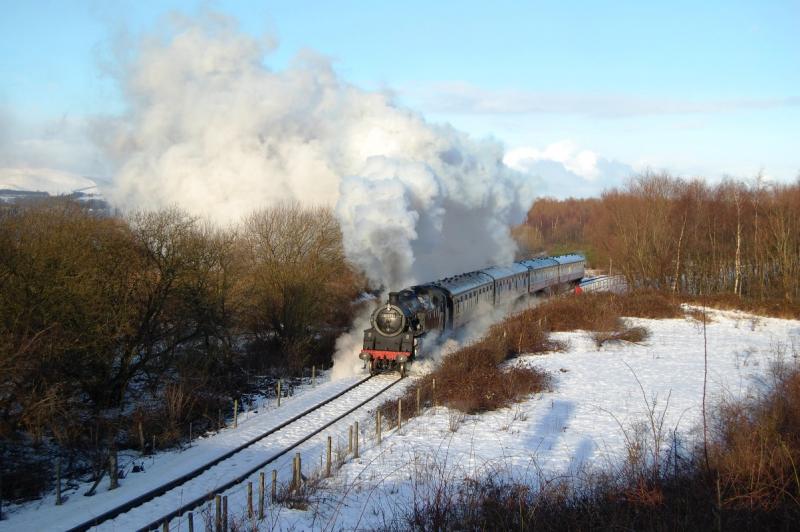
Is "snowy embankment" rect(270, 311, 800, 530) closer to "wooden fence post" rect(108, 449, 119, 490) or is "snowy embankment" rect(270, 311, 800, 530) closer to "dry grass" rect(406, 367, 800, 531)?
"dry grass" rect(406, 367, 800, 531)

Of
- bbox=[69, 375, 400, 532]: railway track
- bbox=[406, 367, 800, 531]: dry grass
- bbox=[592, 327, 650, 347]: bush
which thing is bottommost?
bbox=[69, 375, 400, 532]: railway track

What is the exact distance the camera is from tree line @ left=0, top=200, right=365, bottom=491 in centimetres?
1266

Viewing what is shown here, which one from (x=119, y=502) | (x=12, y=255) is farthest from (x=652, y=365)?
(x=12, y=255)

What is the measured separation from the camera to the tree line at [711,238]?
33.8 m

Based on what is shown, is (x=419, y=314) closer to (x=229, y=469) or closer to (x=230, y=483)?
(x=229, y=469)

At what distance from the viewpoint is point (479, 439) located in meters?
12.4

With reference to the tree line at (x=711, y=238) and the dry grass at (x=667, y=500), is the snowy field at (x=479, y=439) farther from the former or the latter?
the tree line at (x=711, y=238)

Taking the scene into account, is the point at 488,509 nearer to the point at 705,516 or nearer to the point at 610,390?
the point at 705,516

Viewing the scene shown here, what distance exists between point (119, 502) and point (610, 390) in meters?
11.5

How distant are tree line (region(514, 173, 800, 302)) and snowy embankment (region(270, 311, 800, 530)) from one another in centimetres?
1285

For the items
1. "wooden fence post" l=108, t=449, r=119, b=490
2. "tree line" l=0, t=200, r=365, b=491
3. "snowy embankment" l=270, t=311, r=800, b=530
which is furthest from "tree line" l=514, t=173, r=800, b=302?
"wooden fence post" l=108, t=449, r=119, b=490

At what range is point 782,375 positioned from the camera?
13180mm

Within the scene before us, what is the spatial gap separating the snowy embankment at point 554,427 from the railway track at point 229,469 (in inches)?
73.5

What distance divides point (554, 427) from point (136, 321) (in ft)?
35.0
